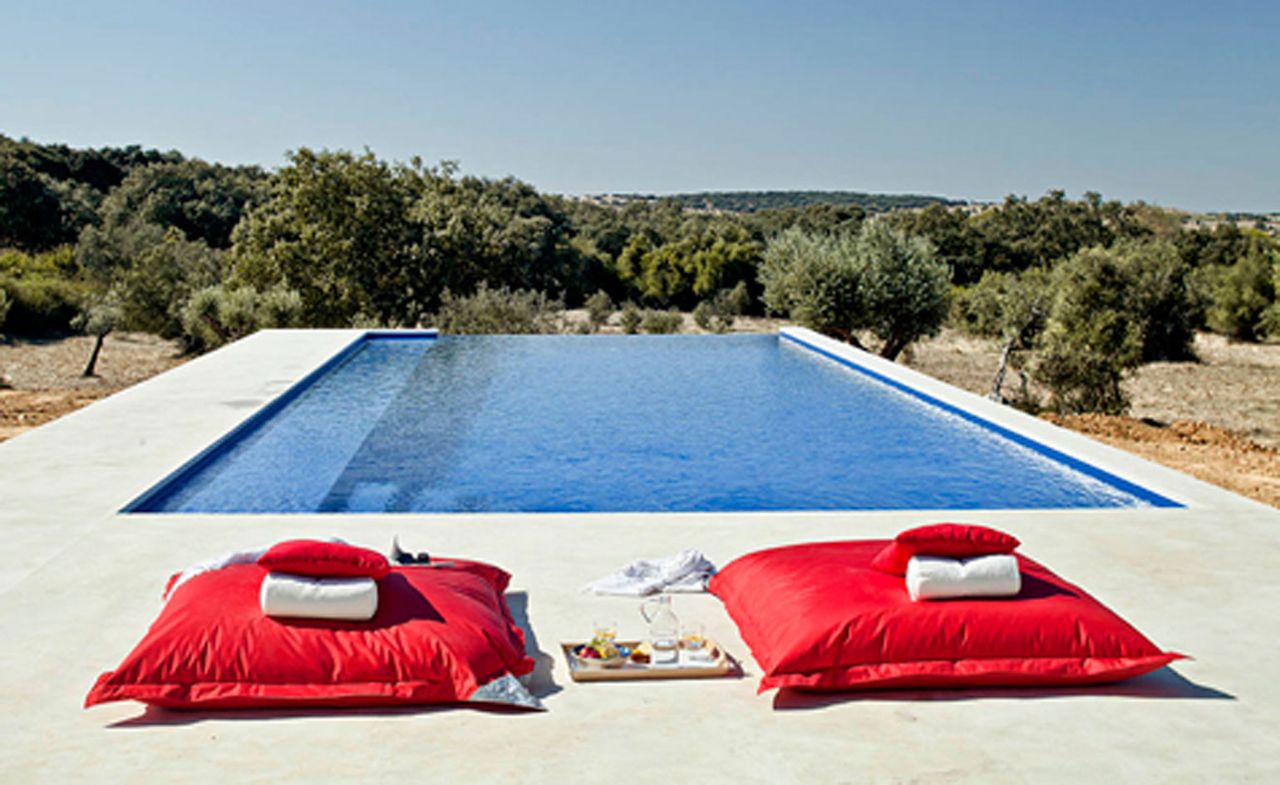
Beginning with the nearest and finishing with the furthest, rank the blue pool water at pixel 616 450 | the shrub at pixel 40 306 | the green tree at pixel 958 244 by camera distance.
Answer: the blue pool water at pixel 616 450
the shrub at pixel 40 306
the green tree at pixel 958 244

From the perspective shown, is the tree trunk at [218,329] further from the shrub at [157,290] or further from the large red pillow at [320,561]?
the large red pillow at [320,561]

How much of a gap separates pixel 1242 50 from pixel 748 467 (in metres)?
21.3

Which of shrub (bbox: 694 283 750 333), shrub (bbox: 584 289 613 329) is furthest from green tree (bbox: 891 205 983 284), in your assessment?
shrub (bbox: 584 289 613 329)

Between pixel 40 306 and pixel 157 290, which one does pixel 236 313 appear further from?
pixel 40 306

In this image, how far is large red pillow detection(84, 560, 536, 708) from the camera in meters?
2.79

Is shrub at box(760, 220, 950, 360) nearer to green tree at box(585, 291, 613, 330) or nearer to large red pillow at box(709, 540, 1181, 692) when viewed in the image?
green tree at box(585, 291, 613, 330)

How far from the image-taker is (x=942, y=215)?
2975 cm

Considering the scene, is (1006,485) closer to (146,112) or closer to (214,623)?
(214,623)

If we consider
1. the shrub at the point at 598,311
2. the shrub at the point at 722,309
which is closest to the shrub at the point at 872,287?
the shrub at the point at 722,309

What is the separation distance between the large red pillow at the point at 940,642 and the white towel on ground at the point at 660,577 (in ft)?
2.14

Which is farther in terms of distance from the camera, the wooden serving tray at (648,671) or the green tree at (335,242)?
the green tree at (335,242)

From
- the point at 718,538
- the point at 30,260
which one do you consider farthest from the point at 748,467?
the point at 30,260

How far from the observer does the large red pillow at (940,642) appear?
2965 millimetres

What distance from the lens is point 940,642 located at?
9.86 feet
